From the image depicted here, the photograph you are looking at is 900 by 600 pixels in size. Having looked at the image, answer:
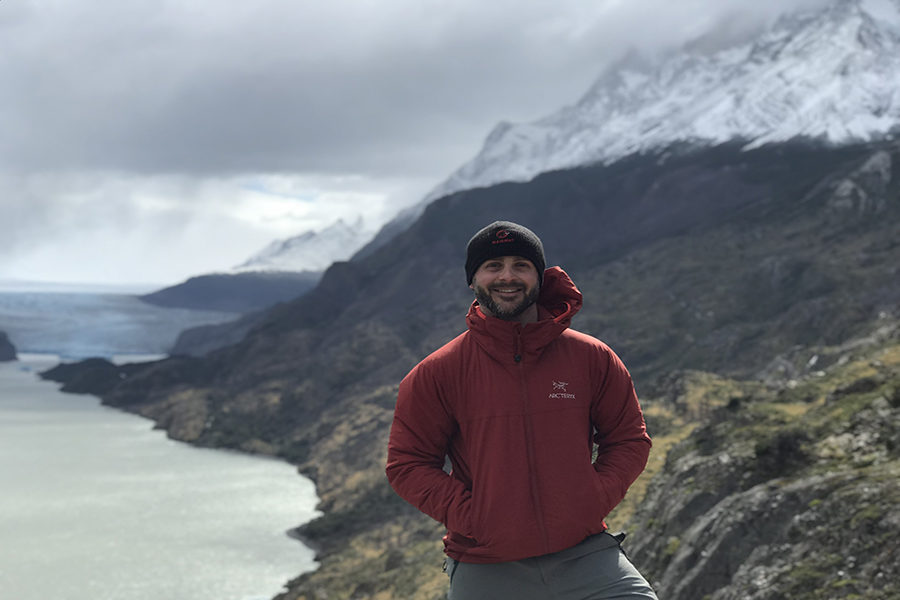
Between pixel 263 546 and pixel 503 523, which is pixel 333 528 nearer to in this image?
pixel 263 546

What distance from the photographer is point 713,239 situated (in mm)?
188625

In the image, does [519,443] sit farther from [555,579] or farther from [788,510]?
[788,510]

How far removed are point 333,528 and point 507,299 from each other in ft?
348

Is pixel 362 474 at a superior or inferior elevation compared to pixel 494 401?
inferior

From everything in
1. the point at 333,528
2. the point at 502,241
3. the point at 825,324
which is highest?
the point at 502,241

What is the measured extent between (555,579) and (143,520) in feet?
361

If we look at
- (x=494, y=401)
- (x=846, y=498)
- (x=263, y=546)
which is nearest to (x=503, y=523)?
(x=494, y=401)

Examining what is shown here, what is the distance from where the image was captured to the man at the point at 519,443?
5.89 m

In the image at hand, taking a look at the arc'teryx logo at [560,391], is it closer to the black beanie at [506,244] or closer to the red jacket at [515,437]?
the red jacket at [515,437]

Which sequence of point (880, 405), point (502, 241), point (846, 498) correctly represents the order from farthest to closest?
point (880, 405), point (846, 498), point (502, 241)

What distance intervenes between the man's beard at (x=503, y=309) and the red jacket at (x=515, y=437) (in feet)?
0.34

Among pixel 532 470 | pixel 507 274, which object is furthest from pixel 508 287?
pixel 532 470

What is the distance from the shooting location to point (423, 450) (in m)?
6.16

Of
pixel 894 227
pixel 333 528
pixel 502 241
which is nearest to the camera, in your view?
pixel 502 241
